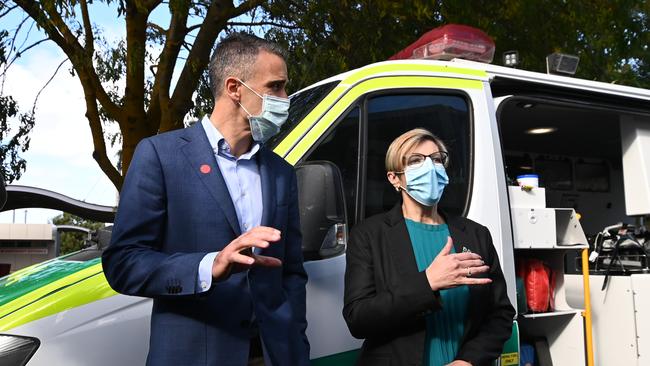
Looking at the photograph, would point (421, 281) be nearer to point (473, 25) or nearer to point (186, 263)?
point (186, 263)

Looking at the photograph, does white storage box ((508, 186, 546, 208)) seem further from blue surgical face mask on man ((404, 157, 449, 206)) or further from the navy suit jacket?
the navy suit jacket

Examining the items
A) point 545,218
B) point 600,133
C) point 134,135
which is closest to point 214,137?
point 545,218

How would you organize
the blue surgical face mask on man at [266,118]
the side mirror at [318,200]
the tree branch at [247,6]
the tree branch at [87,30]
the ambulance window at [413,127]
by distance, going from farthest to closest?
the tree branch at [87,30] < the tree branch at [247,6] < the ambulance window at [413,127] < the side mirror at [318,200] < the blue surgical face mask on man at [266,118]

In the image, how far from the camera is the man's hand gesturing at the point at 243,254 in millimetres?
1971

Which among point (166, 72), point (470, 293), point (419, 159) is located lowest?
point (470, 293)

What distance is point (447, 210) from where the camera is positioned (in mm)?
3510

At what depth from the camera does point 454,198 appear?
140 inches

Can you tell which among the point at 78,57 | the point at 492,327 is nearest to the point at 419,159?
the point at 492,327

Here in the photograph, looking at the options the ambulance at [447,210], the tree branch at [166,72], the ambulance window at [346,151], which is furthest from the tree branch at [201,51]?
the ambulance window at [346,151]

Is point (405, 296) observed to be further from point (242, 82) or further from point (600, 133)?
point (600, 133)

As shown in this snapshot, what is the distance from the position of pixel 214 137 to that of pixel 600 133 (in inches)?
156

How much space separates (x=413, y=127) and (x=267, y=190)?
4.51ft

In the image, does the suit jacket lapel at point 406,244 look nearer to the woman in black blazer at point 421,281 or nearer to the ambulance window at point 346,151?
the woman in black blazer at point 421,281

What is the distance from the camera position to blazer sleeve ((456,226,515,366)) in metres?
2.84
